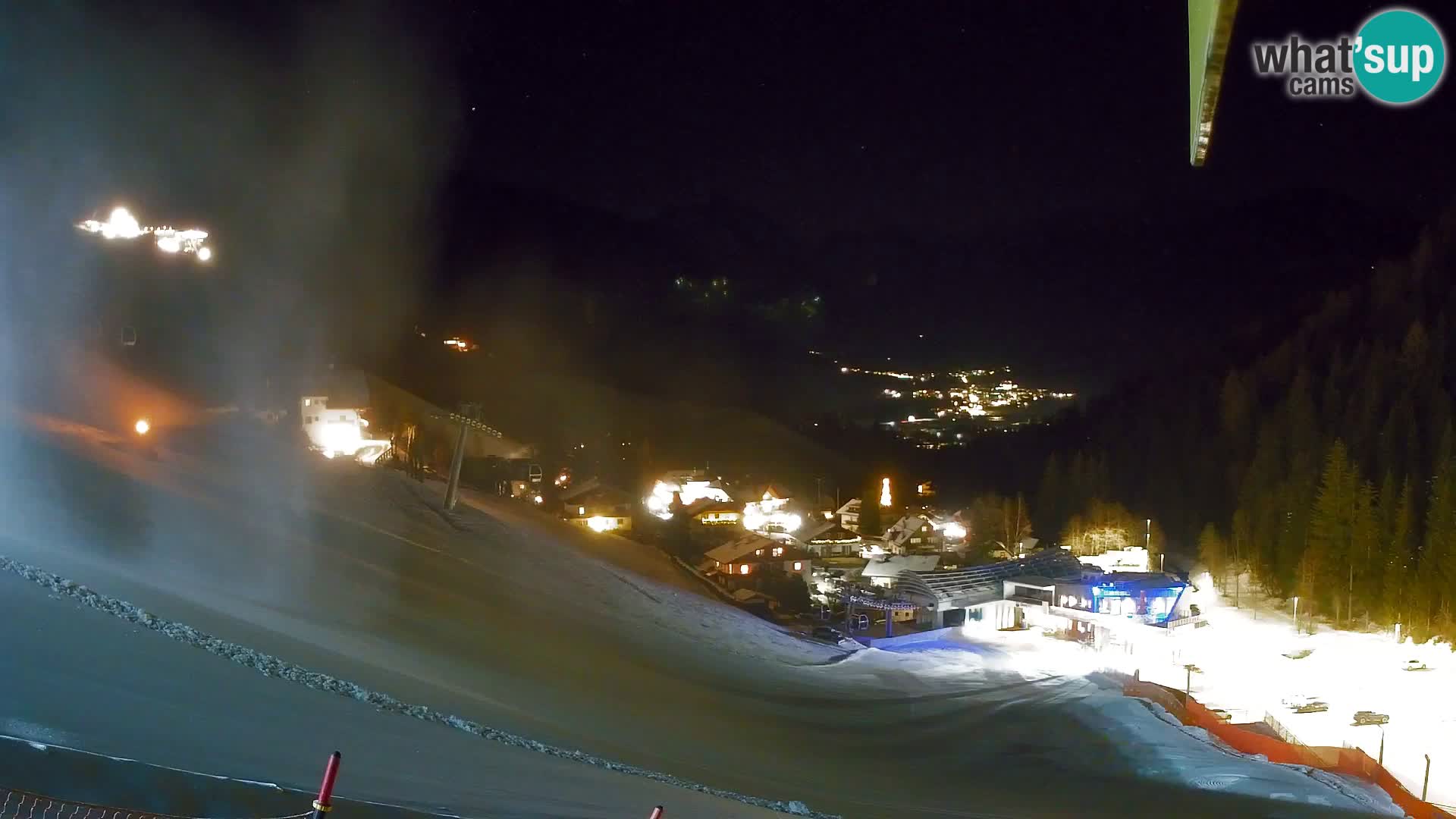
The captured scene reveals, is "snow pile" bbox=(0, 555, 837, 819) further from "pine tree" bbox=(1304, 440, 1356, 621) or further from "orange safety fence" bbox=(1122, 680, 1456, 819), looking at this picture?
"pine tree" bbox=(1304, 440, 1356, 621)

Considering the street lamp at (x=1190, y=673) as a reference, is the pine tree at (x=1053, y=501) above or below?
above

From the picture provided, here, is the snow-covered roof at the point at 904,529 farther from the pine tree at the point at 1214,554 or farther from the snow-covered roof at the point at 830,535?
the pine tree at the point at 1214,554

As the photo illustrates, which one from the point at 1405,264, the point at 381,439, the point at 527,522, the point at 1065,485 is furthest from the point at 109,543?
the point at 1405,264

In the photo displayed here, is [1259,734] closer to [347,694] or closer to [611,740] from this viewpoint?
[611,740]

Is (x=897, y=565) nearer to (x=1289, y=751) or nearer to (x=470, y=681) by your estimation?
(x=1289, y=751)

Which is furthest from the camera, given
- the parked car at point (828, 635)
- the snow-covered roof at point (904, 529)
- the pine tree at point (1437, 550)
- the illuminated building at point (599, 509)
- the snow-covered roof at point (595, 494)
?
the snow-covered roof at point (904, 529)

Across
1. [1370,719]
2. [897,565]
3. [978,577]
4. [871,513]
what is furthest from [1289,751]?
[871,513]

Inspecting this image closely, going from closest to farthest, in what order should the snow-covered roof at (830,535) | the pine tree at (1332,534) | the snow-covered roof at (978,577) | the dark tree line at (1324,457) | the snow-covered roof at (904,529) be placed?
the dark tree line at (1324,457)
the pine tree at (1332,534)
the snow-covered roof at (978,577)
the snow-covered roof at (830,535)
the snow-covered roof at (904,529)

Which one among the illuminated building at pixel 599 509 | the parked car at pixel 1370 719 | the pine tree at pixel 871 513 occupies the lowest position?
the parked car at pixel 1370 719

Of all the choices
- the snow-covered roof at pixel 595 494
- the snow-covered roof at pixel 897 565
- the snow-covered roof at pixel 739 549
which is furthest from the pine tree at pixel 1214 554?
the snow-covered roof at pixel 595 494
